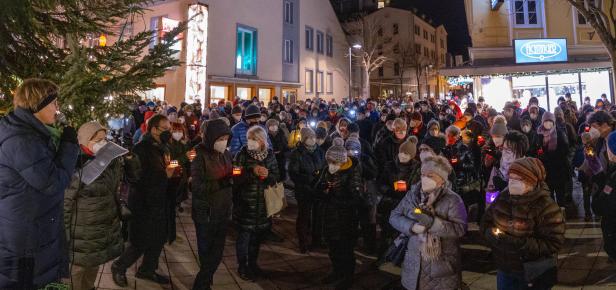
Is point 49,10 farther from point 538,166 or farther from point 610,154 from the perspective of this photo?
point 610,154

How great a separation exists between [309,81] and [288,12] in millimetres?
5985

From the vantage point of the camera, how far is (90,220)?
3.66m

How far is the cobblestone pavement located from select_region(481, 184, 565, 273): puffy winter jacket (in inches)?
70.8

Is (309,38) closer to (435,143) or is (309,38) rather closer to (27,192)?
(435,143)

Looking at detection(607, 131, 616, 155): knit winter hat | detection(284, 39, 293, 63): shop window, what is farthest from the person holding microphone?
detection(284, 39, 293, 63): shop window

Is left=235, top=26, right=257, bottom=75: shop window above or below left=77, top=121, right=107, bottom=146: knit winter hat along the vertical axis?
above

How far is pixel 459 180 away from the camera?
6.34 metres

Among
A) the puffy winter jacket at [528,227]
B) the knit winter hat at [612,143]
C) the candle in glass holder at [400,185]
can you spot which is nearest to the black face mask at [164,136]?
the candle in glass holder at [400,185]

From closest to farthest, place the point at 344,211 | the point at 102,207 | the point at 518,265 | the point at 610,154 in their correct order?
the point at 518,265, the point at 102,207, the point at 610,154, the point at 344,211

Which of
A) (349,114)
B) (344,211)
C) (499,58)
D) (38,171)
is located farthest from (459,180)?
(499,58)

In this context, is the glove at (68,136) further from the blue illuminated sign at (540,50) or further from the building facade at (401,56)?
the building facade at (401,56)

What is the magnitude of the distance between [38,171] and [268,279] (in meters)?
3.36

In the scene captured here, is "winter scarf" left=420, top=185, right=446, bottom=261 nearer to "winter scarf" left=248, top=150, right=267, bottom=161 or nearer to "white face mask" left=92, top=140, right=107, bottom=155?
"winter scarf" left=248, top=150, right=267, bottom=161

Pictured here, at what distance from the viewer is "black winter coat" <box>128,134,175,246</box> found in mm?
4953
